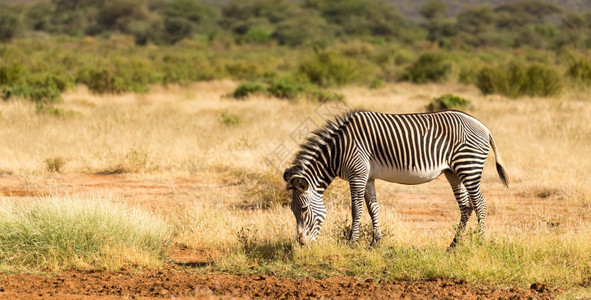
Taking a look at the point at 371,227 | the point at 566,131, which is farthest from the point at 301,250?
the point at 566,131

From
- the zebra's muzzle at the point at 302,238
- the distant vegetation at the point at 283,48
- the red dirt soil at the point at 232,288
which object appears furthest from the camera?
the distant vegetation at the point at 283,48

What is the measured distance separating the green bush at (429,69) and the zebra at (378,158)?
27.6 metres

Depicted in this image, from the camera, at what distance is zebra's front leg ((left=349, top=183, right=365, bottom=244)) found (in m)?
7.80

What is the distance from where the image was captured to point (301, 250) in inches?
302

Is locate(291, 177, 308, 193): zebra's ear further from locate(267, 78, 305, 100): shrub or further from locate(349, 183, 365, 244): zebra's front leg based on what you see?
locate(267, 78, 305, 100): shrub

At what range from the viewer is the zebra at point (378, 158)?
774 cm

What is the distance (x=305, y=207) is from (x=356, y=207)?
1.92 ft

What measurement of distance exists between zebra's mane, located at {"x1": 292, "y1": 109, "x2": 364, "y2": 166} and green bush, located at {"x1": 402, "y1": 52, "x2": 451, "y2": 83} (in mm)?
27911

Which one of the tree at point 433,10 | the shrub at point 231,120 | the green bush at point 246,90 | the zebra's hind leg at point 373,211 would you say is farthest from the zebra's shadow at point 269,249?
the tree at point 433,10

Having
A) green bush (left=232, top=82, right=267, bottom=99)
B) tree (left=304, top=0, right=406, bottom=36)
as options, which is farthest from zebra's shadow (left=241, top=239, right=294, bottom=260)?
tree (left=304, top=0, right=406, bottom=36)

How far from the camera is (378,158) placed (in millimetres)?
8016

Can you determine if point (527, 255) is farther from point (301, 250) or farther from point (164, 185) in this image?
point (164, 185)

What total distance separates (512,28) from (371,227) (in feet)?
304

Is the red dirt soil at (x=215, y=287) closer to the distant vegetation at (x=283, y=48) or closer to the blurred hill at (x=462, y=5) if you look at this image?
the distant vegetation at (x=283, y=48)
